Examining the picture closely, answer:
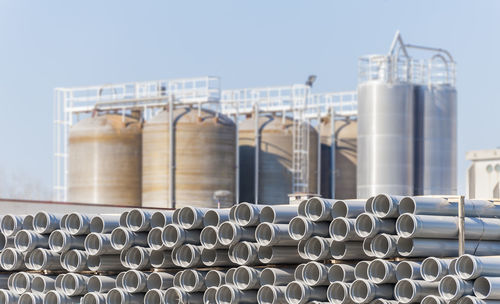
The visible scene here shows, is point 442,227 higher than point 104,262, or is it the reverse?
point 442,227

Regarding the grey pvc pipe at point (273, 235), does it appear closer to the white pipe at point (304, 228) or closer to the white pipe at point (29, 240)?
the white pipe at point (304, 228)

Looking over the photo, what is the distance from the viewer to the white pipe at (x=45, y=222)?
69.1ft

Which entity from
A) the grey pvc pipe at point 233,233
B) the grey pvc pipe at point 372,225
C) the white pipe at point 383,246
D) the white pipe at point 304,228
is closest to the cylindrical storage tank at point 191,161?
the grey pvc pipe at point 233,233

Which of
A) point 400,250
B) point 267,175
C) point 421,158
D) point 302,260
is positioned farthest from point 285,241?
point 267,175

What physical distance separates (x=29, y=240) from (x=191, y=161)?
23.9 m

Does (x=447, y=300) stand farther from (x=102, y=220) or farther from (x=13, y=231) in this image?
(x=13, y=231)

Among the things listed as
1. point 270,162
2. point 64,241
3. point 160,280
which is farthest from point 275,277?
point 270,162

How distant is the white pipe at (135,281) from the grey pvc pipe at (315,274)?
11.4 feet

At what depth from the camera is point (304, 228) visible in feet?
59.1

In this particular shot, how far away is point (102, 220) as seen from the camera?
20.6m

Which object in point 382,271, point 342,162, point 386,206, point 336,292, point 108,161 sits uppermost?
point 342,162

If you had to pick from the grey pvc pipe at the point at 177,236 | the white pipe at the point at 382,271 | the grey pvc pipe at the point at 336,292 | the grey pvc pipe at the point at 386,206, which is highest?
the grey pvc pipe at the point at 386,206

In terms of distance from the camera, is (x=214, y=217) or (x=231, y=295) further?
(x=214, y=217)

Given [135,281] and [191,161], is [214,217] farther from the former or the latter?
[191,161]
